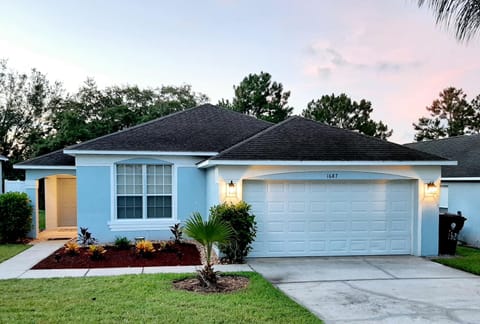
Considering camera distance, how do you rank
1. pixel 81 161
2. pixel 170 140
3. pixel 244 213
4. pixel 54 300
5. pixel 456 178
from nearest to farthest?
pixel 54 300
pixel 244 213
pixel 81 161
pixel 170 140
pixel 456 178

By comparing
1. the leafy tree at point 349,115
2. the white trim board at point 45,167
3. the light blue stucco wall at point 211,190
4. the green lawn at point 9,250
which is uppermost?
the leafy tree at point 349,115

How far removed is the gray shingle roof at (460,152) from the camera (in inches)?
539

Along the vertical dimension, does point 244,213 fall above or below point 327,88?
below

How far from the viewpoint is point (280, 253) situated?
400 inches

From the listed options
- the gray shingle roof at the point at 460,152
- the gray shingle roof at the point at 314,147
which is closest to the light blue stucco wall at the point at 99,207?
the gray shingle roof at the point at 314,147

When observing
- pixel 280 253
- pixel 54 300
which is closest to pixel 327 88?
pixel 280 253

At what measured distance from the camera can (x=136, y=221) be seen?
12.0 meters

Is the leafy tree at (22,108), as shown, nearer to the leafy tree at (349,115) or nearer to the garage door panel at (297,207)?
the leafy tree at (349,115)

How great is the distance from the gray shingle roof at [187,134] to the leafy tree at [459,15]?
374 inches

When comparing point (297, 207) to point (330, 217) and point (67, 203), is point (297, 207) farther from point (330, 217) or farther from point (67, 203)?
point (67, 203)

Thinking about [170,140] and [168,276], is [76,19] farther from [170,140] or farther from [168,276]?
[168,276]

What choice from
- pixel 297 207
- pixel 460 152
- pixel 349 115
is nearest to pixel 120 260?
pixel 297 207

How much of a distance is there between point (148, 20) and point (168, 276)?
10.6 metres

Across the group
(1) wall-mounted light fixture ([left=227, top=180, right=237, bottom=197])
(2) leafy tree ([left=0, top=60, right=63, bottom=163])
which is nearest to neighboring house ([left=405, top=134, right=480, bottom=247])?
(1) wall-mounted light fixture ([left=227, top=180, right=237, bottom=197])
